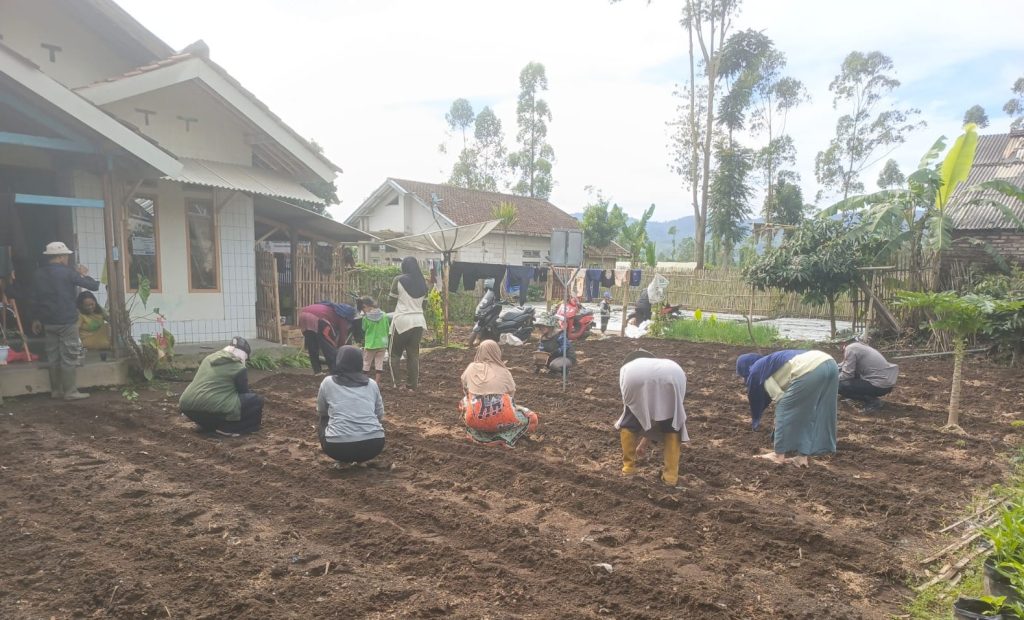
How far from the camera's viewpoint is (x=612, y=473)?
17.8ft

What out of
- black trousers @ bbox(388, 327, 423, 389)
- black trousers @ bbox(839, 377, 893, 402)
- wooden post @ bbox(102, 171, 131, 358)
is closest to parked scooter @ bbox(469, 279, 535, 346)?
black trousers @ bbox(388, 327, 423, 389)

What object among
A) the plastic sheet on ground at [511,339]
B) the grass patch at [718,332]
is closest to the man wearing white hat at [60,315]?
the plastic sheet on ground at [511,339]

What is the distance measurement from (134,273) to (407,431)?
5862 millimetres

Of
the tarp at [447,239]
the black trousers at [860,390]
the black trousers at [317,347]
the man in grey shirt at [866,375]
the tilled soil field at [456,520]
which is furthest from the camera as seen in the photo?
the tarp at [447,239]

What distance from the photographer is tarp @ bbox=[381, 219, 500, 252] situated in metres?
12.7

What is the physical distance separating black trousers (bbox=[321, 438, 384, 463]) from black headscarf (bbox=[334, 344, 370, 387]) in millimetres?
490

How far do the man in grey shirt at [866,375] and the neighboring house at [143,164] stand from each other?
8.08 m

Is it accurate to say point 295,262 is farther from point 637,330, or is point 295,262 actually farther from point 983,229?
point 983,229

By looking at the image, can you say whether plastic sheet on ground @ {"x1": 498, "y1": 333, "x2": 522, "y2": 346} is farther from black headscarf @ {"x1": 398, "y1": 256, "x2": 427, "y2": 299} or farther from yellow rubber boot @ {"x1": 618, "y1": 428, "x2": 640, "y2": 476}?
yellow rubber boot @ {"x1": 618, "y1": 428, "x2": 640, "y2": 476}

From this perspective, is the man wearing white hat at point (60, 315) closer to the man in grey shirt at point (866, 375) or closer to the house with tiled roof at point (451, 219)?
the man in grey shirt at point (866, 375)

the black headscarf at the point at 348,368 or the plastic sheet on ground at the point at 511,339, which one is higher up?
the black headscarf at the point at 348,368

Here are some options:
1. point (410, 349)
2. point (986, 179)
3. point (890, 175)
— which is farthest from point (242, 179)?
point (890, 175)

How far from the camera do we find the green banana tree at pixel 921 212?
473 inches

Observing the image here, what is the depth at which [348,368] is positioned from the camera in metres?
5.27
